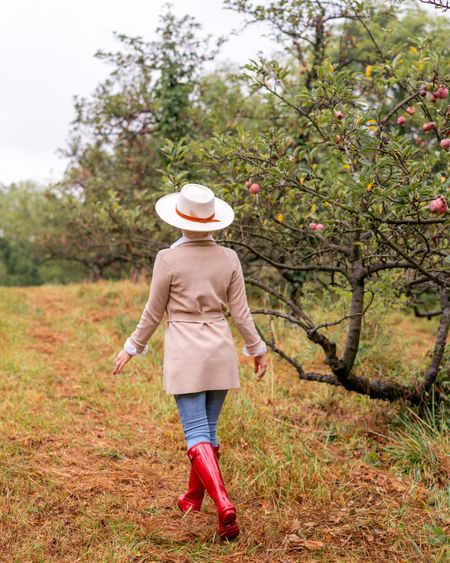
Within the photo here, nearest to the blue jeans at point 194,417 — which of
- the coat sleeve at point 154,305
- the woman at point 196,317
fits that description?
the woman at point 196,317

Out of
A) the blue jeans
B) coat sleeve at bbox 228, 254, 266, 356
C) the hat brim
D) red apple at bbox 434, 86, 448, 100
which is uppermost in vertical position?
red apple at bbox 434, 86, 448, 100

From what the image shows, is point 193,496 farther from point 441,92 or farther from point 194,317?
point 441,92

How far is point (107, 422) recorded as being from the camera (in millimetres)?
5047

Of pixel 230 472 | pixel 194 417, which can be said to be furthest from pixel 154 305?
pixel 230 472

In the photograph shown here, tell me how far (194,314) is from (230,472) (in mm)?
1357

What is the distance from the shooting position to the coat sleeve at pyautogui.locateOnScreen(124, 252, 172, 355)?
321 centimetres

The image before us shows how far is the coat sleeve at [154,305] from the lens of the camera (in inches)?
126

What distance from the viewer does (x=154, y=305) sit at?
3283 millimetres

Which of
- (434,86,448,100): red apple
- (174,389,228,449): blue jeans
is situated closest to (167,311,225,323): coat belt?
(174,389,228,449): blue jeans

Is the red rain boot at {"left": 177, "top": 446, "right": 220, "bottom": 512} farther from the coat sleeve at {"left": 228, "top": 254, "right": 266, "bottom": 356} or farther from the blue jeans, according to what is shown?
the coat sleeve at {"left": 228, "top": 254, "right": 266, "bottom": 356}

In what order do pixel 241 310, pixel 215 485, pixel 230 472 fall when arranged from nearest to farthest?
pixel 215 485 < pixel 241 310 < pixel 230 472

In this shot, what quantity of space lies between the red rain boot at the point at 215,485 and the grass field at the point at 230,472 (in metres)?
0.10

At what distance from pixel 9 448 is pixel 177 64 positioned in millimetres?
8608

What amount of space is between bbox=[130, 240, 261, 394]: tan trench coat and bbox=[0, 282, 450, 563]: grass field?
83 centimetres
